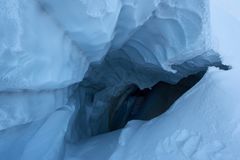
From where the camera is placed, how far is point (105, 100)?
8.27 feet

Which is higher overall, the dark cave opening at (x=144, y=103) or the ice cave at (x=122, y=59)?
the ice cave at (x=122, y=59)

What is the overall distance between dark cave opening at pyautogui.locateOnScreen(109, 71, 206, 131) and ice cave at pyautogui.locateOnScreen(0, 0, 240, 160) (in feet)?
1.05

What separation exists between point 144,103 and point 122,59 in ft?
2.07

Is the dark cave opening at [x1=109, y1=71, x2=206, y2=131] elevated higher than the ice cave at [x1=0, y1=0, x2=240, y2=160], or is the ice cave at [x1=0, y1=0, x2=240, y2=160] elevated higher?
the ice cave at [x1=0, y1=0, x2=240, y2=160]

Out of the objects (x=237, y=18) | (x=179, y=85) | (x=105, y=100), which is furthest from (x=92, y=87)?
(x=237, y=18)

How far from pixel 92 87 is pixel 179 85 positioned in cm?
62

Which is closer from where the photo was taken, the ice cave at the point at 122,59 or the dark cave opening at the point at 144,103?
the ice cave at the point at 122,59

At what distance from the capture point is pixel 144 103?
8.68 ft

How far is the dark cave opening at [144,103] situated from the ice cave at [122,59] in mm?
320

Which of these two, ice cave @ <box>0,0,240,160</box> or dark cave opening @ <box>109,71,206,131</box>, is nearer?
ice cave @ <box>0,0,240,160</box>

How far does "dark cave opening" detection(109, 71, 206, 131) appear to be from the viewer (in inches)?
92.2

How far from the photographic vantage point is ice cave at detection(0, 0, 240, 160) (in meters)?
1.07

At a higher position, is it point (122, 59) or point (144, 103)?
point (122, 59)

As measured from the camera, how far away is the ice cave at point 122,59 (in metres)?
1.07
